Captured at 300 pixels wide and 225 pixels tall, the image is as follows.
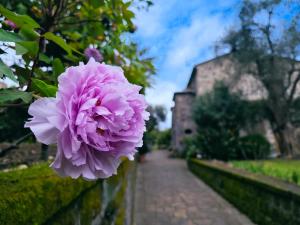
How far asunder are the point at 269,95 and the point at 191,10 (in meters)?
16.2

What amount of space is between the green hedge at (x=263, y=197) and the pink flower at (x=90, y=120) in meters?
3.32

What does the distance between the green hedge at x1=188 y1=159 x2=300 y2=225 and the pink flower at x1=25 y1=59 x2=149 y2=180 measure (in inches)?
131

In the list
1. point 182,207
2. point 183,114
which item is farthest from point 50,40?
point 183,114

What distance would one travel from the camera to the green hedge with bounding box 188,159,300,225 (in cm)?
350

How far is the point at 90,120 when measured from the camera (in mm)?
506

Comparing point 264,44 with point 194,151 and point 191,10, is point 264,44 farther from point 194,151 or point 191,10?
point 191,10

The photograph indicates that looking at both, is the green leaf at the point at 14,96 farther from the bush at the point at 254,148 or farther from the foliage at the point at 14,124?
the bush at the point at 254,148

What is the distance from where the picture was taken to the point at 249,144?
15266 millimetres

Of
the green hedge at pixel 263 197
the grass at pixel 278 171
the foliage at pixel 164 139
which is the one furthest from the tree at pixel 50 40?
the foliage at pixel 164 139

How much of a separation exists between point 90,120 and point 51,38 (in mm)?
326

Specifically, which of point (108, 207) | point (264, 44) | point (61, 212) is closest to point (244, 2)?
point (264, 44)

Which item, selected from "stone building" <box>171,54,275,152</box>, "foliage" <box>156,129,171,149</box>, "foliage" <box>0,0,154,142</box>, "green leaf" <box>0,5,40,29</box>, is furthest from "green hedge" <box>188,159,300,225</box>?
"foliage" <box>156,129,171,149</box>

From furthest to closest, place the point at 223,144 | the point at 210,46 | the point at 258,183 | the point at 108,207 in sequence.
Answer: the point at 210,46 → the point at 223,144 → the point at 258,183 → the point at 108,207

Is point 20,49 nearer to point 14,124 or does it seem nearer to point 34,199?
point 34,199
